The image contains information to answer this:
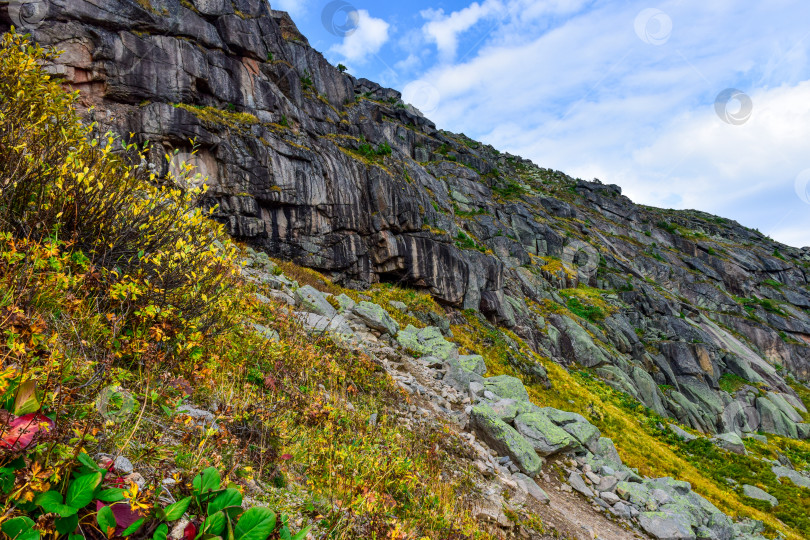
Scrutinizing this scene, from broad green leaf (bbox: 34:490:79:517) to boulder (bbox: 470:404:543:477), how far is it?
828cm

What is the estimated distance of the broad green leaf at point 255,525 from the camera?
1.85 metres

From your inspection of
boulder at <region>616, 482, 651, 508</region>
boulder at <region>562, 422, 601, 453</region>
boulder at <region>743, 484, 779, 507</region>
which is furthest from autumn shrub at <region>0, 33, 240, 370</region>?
boulder at <region>743, 484, 779, 507</region>

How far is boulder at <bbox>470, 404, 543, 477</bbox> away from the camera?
8.02m

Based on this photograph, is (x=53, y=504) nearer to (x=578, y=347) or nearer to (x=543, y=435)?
(x=543, y=435)

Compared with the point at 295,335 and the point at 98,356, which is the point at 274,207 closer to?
the point at 295,335

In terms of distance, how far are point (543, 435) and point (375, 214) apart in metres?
18.2

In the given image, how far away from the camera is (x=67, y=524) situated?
1.54 metres

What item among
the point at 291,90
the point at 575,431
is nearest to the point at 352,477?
the point at 575,431

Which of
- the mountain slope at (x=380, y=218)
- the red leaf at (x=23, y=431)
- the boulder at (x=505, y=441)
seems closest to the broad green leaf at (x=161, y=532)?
the red leaf at (x=23, y=431)

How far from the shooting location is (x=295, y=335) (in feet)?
24.5

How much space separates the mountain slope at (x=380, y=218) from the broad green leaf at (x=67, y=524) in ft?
57.0

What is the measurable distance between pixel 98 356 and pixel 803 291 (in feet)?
334

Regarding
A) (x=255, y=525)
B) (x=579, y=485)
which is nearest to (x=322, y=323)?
(x=579, y=485)

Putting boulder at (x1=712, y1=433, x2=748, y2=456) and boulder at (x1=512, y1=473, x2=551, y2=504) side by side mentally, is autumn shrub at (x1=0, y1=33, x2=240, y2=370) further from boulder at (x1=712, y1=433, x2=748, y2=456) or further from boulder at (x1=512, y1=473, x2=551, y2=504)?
boulder at (x1=712, y1=433, x2=748, y2=456)
